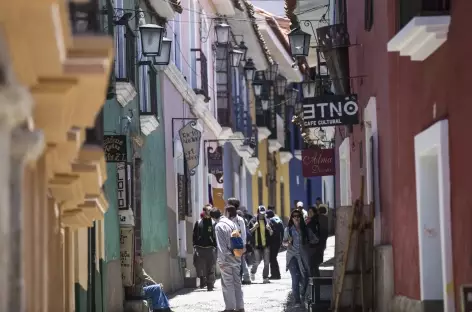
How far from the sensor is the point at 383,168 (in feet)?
44.8

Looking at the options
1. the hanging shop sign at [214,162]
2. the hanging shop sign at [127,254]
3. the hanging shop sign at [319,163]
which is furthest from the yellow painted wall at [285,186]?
the hanging shop sign at [127,254]

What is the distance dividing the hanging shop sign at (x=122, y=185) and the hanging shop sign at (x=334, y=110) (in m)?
3.51

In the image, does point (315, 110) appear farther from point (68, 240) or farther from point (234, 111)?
point (234, 111)

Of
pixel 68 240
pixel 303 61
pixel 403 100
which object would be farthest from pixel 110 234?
pixel 303 61

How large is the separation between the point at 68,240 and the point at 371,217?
389cm

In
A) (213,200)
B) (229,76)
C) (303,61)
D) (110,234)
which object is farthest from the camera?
(229,76)

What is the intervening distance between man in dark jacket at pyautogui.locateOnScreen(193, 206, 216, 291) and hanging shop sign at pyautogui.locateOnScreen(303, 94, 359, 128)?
675 cm

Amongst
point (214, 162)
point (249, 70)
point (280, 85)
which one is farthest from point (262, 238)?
point (280, 85)

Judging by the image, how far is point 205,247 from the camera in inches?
856

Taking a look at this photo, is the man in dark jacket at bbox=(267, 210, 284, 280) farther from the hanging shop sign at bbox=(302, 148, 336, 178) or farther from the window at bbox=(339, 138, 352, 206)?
the window at bbox=(339, 138, 352, 206)

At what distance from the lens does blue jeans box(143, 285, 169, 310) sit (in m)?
16.1

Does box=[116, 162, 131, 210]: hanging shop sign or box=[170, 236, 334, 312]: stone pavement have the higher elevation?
box=[116, 162, 131, 210]: hanging shop sign

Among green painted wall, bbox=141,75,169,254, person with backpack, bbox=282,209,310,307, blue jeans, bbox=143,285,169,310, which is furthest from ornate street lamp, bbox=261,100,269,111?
blue jeans, bbox=143,285,169,310

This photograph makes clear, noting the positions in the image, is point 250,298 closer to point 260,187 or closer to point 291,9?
point 291,9
